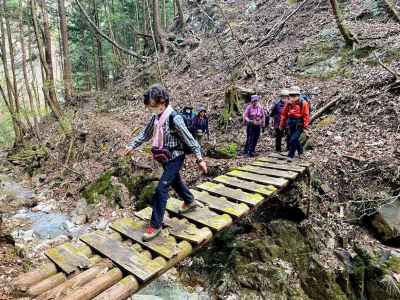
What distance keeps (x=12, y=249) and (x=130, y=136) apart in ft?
20.4

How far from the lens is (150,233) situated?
464cm

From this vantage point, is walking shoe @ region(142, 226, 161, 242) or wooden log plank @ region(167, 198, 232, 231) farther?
wooden log plank @ region(167, 198, 232, 231)

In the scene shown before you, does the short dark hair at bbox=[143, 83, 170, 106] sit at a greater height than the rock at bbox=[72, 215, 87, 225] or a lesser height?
greater

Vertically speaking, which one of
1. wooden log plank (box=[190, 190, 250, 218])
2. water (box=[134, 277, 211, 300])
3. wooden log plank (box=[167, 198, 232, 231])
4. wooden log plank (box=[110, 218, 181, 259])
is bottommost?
water (box=[134, 277, 211, 300])

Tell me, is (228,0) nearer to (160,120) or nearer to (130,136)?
(130,136)

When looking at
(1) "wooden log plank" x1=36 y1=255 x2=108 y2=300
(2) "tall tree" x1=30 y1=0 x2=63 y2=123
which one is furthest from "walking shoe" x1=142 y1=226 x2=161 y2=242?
(2) "tall tree" x1=30 y1=0 x2=63 y2=123

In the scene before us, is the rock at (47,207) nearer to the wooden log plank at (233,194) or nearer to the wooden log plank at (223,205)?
the wooden log plank at (233,194)

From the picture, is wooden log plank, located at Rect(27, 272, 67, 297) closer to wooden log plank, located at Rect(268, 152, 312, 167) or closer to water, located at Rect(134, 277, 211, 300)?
water, located at Rect(134, 277, 211, 300)

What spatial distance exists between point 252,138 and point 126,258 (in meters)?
5.82

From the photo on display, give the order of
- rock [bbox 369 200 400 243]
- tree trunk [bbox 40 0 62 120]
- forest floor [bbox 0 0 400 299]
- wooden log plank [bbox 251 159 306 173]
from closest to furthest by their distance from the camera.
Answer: rock [bbox 369 200 400 243] < forest floor [bbox 0 0 400 299] < wooden log plank [bbox 251 159 306 173] < tree trunk [bbox 40 0 62 120]

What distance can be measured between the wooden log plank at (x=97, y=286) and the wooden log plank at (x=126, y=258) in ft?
0.47

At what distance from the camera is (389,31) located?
11.7 meters

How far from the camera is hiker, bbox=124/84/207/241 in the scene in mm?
4312

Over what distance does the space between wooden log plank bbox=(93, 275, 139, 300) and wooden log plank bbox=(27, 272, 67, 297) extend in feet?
1.99
